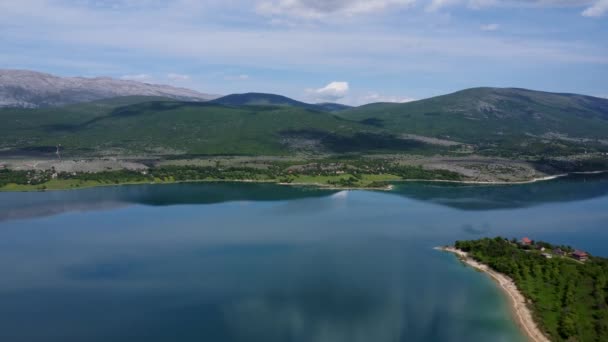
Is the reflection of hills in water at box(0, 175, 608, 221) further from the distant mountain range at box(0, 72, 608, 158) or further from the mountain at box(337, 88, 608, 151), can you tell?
the mountain at box(337, 88, 608, 151)

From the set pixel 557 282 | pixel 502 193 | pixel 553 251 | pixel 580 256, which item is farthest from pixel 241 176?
pixel 557 282

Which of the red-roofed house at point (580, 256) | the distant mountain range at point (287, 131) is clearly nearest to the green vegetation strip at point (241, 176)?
the distant mountain range at point (287, 131)

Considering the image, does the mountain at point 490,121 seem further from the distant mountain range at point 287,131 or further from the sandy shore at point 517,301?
the sandy shore at point 517,301

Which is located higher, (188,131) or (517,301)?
(188,131)

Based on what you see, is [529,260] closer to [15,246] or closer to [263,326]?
[263,326]

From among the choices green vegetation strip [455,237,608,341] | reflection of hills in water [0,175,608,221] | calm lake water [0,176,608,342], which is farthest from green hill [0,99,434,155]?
green vegetation strip [455,237,608,341]

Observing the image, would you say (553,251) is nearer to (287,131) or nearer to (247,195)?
(247,195)

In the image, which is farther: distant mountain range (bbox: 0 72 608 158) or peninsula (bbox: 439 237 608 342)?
distant mountain range (bbox: 0 72 608 158)
